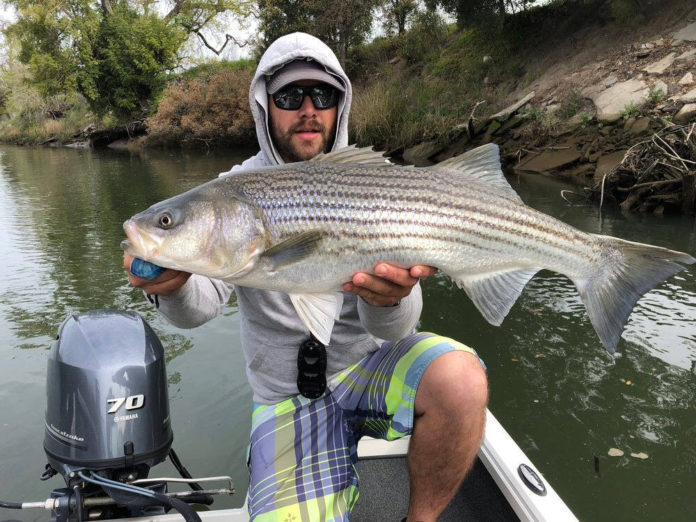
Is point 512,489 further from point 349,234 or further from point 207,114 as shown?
point 207,114

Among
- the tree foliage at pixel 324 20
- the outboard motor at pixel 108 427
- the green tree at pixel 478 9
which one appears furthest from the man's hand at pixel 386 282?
the tree foliage at pixel 324 20

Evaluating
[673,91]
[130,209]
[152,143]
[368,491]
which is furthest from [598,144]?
[152,143]

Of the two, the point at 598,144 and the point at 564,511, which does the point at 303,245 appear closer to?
the point at 564,511

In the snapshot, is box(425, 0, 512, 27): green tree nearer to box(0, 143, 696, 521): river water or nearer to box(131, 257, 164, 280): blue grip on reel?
box(0, 143, 696, 521): river water

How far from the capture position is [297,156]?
311 cm

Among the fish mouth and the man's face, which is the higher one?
→ the man's face

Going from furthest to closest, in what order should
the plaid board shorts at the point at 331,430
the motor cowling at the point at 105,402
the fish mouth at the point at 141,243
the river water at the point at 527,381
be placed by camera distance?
the river water at the point at 527,381 < the plaid board shorts at the point at 331,430 < the motor cowling at the point at 105,402 < the fish mouth at the point at 141,243

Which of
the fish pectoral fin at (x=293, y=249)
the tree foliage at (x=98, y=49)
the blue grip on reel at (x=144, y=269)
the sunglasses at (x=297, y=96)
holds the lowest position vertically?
the blue grip on reel at (x=144, y=269)

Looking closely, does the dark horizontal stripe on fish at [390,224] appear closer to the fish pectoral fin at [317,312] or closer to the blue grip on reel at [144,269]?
the fish pectoral fin at [317,312]

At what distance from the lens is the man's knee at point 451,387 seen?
2.40 meters

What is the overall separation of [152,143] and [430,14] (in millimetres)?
19864

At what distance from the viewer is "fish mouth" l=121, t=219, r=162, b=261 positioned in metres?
2.11

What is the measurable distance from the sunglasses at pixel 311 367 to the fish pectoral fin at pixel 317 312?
1.09ft

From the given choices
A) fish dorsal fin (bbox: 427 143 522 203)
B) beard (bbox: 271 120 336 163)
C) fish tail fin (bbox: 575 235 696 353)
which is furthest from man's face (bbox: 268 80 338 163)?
fish tail fin (bbox: 575 235 696 353)
